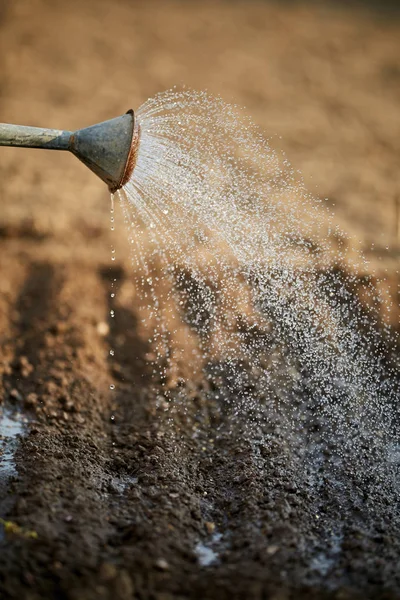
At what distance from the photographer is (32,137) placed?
2.22 m

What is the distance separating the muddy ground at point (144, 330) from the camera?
1.99m

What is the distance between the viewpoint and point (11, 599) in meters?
1.75

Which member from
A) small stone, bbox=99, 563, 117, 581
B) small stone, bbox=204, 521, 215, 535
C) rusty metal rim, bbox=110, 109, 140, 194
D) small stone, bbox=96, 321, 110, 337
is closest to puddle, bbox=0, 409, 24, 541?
small stone, bbox=99, 563, 117, 581

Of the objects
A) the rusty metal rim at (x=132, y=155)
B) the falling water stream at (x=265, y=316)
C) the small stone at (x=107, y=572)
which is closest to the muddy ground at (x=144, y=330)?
the small stone at (x=107, y=572)

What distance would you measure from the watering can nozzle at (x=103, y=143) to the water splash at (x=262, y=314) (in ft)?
0.93

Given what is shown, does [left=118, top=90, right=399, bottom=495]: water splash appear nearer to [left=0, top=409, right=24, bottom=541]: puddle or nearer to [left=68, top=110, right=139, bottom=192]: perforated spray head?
[left=68, top=110, right=139, bottom=192]: perforated spray head

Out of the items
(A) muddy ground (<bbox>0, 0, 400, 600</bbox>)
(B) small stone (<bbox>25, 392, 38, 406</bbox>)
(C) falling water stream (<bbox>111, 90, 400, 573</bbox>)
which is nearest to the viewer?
(A) muddy ground (<bbox>0, 0, 400, 600</bbox>)

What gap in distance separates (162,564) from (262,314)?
6.20ft

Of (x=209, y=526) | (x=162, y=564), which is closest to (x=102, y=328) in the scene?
(x=209, y=526)

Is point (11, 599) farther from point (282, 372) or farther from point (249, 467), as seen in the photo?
point (282, 372)

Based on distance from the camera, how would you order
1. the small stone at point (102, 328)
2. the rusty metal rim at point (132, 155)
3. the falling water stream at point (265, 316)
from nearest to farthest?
the rusty metal rim at point (132, 155) → the falling water stream at point (265, 316) → the small stone at point (102, 328)

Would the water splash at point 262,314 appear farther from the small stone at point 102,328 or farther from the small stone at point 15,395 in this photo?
Result: the small stone at point 15,395

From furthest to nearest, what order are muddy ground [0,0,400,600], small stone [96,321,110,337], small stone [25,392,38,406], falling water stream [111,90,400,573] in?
small stone [96,321,110,337] < small stone [25,392,38,406] < falling water stream [111,90,400,573] < muddy ground [0,0,400,600]

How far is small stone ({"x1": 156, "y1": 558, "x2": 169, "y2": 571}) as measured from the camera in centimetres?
193
